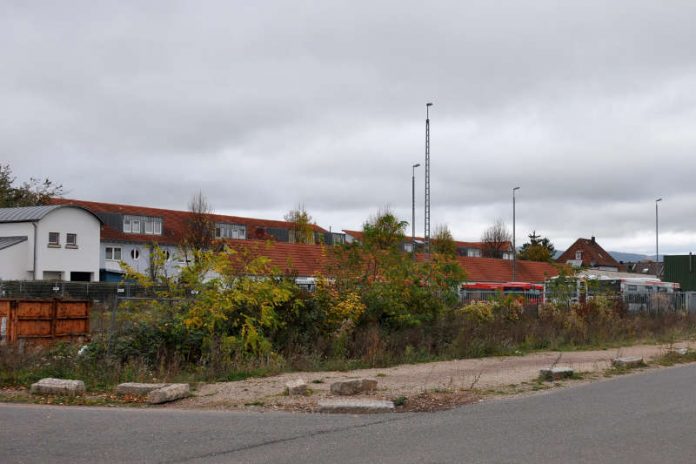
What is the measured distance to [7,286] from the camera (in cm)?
3766

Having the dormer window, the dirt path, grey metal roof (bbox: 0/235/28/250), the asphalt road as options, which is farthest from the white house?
the asphalt road

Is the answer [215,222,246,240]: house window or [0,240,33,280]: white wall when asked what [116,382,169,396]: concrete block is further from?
[215,222,246,240]: house window

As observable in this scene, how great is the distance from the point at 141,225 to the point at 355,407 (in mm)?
65804

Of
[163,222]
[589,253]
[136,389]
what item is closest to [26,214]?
[163,222]

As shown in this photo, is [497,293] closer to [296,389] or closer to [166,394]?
[296,389]

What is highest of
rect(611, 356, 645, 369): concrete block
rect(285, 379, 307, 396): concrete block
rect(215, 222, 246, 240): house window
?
rect(215, 222, 246, 240): house window

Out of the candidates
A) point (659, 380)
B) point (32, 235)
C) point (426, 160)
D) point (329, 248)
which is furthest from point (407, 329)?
point (32, 235)

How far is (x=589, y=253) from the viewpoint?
114m

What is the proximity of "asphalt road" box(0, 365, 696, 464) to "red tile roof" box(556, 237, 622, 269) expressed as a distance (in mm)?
105618

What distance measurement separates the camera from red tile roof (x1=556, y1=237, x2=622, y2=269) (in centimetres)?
11349

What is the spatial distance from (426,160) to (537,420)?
30656mm

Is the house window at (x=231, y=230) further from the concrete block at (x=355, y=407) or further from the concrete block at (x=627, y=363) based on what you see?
the concrete block at (x=355, y=407)

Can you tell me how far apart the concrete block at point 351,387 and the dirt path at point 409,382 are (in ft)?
0.55

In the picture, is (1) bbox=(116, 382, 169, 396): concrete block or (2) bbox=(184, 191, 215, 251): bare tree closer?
(1) bbox=(116, 382, 169, 396): concrete block
